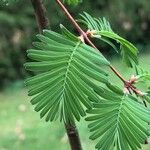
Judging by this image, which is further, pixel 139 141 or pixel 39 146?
pixel 39 146

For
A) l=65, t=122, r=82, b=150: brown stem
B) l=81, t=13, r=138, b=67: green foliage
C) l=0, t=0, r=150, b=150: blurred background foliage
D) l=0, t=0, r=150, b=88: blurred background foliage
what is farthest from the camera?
l=0, t=0, r=150, b=88: blurred background foliage

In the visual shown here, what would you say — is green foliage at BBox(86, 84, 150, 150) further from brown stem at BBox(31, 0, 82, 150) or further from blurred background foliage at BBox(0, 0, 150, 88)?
blurred background foliage at BBox(0, 0, 150, 88)

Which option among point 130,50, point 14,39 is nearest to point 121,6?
point 14,39

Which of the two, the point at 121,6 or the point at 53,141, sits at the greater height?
the point at 121,6

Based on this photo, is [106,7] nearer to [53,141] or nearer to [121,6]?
[121,6]

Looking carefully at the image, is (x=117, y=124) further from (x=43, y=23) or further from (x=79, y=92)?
(x=43, y=23)

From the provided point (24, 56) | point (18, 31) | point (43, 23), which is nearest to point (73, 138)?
point (43, 23)

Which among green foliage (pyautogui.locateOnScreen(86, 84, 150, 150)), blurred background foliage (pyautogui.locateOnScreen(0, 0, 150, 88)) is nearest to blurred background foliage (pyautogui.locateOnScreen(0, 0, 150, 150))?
blurred background foliage (pyautogui.locateOnScreen(0, 0, 150, 88))

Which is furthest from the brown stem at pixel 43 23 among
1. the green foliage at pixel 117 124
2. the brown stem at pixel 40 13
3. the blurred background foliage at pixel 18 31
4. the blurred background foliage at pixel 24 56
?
the blurred background foliage at pixel 18 31
